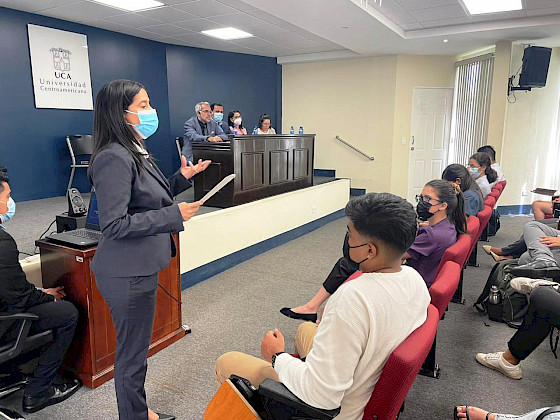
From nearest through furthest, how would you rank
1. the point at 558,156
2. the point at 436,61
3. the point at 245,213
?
the point at 245,213 → the point at 558,156 → the point at 436,61

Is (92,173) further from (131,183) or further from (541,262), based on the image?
(541,262)

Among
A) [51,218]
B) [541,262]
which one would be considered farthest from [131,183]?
[51,218]

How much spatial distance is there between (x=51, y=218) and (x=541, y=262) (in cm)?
480

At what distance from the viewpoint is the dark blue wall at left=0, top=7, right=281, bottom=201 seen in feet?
17.3

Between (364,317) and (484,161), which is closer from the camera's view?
(364,317)

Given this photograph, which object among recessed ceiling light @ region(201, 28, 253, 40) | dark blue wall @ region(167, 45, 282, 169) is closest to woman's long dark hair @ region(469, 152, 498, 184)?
recessed ceiling light @ region(201, 28, 253, 40)

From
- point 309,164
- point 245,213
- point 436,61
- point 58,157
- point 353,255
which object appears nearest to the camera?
point 353,255

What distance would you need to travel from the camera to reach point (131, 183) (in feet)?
5.03

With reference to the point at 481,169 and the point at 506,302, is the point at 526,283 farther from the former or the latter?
the point at 481,169

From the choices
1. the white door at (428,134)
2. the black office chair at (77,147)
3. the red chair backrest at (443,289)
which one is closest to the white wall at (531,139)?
the white door at (428,134)

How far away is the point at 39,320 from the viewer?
1.92 metres

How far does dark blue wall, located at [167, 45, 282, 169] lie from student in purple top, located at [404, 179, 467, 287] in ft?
18.9

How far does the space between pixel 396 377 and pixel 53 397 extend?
1.80 meters

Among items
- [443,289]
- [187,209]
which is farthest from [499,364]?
[187,209]
